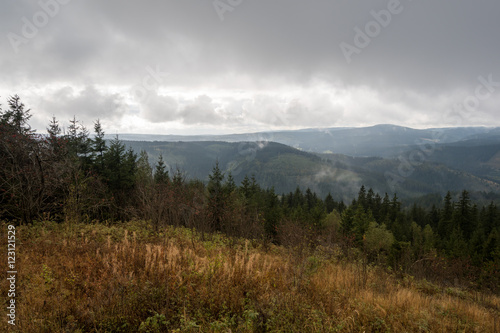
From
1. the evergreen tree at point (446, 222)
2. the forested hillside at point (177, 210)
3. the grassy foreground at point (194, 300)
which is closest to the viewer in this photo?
the grassy foreground at point (194, 300)

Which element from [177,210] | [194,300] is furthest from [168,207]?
[194,300]

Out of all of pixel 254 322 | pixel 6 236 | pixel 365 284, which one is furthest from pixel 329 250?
pixel 6 236

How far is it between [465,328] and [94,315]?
7.20m

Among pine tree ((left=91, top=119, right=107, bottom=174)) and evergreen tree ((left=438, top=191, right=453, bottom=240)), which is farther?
evergreen tree ((left=438, top=191, right=453, bottom=240))

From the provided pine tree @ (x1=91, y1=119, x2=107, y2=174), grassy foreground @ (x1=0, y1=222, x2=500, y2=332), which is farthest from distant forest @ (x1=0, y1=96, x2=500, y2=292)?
grassy foreground @ (x1=0, y1=222, x2=500, y2=332)

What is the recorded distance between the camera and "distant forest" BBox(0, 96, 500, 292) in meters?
10.3

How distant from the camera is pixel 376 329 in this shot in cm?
428

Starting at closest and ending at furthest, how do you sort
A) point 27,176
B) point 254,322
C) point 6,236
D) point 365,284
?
point 254,322, point 365,284, point 6,236, point 27,176

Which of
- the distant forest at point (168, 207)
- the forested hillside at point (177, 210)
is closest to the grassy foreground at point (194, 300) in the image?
the forested hillside at point (177, 210)

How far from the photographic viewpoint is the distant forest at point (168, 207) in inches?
404

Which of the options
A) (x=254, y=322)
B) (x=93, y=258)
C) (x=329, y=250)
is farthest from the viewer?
(x=329, y=250)

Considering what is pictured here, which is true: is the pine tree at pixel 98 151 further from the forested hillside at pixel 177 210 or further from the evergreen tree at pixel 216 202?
the evergreen tree at pixel 216 202

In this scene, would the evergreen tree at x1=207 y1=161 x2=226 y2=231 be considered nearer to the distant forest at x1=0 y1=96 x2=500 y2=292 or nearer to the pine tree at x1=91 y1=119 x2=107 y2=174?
the distant forest at x1=0 y1=96 x2=500 y2=292

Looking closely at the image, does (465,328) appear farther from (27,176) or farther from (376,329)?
(27,176)
